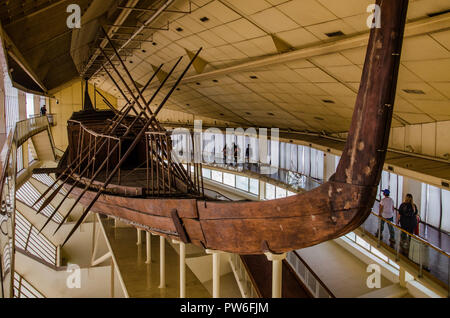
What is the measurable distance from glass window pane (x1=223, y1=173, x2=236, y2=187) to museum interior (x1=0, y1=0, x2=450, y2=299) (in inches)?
129

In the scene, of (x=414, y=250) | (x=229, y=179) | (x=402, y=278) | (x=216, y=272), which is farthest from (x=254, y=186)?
(x=216, y=272)

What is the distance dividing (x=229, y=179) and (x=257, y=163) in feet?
14.2

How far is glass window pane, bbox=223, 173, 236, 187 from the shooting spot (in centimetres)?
1927

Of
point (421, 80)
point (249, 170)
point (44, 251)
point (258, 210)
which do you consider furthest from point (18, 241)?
point (421, 80)

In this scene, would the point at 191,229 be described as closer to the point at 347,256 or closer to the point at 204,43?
the point at 204,43

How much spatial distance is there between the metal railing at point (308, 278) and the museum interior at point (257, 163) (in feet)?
0.16

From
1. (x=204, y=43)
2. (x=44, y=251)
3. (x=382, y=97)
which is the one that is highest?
(x=204, y=43)

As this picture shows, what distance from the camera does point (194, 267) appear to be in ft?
37.7

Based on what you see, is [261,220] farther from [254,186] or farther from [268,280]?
[254,186]

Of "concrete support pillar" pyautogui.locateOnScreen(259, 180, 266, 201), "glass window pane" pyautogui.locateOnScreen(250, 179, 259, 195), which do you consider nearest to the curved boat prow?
"concrete support pillar" pyautogui.locateOnScreen(259, 180, 266, 201)

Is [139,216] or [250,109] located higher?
[250,109]

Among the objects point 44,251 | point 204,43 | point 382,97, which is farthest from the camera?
point 44,251

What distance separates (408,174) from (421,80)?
178cm

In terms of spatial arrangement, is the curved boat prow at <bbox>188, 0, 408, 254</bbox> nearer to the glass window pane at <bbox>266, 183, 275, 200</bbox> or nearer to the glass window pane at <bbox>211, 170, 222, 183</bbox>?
the glass window pane at <bbox>266, 183, 275, 200</bbox>
